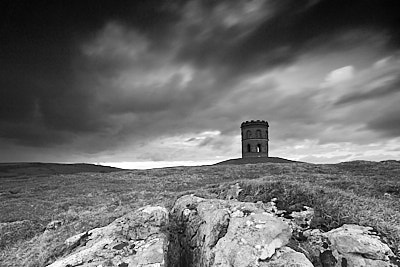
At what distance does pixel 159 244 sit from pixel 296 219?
184 inches

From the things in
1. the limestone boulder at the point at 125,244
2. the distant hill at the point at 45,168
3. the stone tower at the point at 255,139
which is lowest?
the limestone boulder at the point at 125,244

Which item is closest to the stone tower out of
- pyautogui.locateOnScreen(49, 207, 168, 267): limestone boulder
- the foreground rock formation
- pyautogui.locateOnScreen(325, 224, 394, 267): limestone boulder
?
the foreground rock formation

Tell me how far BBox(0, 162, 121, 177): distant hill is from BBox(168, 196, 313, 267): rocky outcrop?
56.3 metres

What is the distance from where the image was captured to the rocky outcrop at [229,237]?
7.38 m

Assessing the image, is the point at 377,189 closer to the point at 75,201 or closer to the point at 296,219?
the point at 296,219

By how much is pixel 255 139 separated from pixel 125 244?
8100 centimetres

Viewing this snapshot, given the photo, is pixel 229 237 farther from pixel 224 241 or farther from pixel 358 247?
pixel 358 247

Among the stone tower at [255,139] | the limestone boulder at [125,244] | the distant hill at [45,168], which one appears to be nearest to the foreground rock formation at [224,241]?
the limestone boulder at [125,244]

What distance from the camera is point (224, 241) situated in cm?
829

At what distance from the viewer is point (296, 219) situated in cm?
893

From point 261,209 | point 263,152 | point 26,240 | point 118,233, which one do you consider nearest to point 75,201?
point 26,240

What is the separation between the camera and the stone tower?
87.1 metres

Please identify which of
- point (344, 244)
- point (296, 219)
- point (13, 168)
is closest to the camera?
point (344, 244)

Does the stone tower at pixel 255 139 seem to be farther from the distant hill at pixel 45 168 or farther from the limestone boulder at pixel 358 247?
the limestone boulder at pixel 358 247
